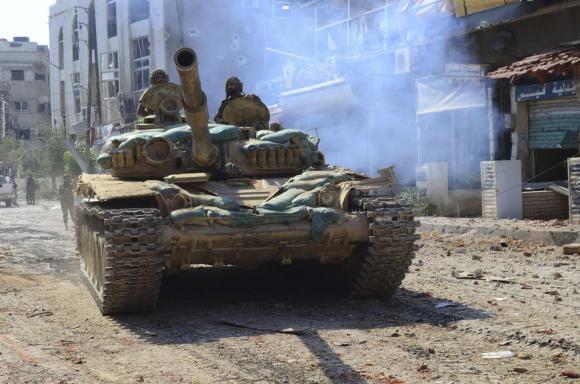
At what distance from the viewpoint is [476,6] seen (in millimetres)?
18203

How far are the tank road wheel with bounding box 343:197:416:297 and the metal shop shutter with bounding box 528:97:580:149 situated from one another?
32.0 ft

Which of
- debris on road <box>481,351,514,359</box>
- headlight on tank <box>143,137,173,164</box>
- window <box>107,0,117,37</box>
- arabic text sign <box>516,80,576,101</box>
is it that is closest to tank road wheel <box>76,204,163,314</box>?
headlight on tank <box>143,137,173,164</box>

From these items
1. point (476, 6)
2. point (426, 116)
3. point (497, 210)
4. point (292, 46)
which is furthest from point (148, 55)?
point (497, 210)

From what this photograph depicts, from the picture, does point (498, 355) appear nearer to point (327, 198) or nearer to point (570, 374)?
point (570, 374)

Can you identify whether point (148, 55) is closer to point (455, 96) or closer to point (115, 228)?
point (455, 96)

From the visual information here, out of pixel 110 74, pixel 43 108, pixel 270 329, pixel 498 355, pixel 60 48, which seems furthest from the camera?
pixel 43 108

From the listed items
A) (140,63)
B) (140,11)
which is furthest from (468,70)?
(140,63)

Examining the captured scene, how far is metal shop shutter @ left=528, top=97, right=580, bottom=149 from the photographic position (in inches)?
660

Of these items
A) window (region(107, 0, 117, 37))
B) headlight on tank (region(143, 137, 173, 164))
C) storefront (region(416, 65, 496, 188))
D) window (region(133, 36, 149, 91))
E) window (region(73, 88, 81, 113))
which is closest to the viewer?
headlight on tank (region(143, 137, 173, 164))

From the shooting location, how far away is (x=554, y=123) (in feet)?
56.7

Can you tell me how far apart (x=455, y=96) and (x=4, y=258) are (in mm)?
10787

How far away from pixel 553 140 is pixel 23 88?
54.7 metres

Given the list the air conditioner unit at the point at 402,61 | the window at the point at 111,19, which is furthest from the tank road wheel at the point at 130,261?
the window at the point at 111,19

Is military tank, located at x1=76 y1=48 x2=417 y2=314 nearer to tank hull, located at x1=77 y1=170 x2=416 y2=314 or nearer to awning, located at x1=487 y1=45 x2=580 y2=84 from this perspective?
tank hull, located at x1=77 y1=170 x2=416 y2=314
